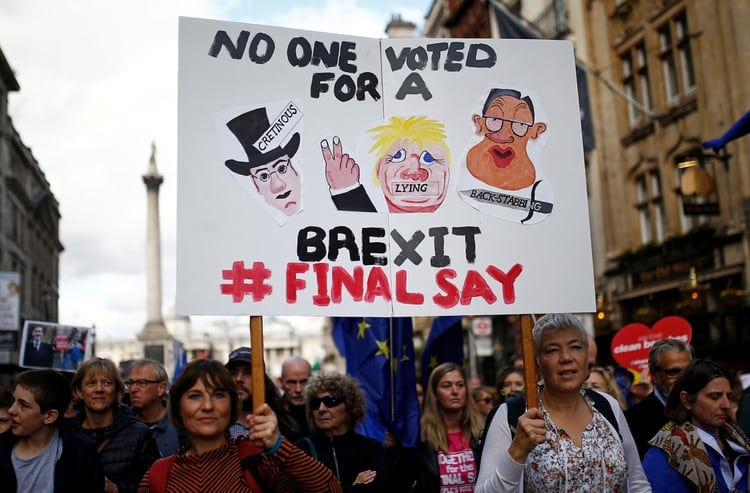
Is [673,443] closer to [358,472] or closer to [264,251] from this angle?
[358,472]

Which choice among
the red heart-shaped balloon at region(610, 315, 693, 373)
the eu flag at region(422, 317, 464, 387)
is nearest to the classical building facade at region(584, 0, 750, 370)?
the red heart-shaped balloon at region(610, 315, 693, 373)

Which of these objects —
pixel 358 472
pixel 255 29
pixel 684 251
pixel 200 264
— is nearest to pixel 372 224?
pixel 200 264

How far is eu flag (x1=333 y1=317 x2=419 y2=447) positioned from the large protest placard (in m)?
3.23

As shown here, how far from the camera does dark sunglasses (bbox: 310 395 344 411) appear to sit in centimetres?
540

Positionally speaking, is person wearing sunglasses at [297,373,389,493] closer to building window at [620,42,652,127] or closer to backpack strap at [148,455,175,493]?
backpack strap at [148,455,175,493]

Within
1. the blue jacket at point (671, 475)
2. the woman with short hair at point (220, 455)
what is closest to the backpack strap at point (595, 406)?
the blue jacket at point (671, 475)

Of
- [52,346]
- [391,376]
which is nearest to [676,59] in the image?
[391,376]

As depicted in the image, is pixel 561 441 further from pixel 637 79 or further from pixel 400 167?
pixel 637 79

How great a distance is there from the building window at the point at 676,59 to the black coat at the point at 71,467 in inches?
725

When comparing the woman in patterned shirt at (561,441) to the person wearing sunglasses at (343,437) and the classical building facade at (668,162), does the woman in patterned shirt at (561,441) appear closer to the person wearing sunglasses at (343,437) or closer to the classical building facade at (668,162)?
the person wearing sunglasses at (343,437)

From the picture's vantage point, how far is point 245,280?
3990 millimetres

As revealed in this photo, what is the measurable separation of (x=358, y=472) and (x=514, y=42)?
2.51 metres

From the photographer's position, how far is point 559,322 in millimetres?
4027

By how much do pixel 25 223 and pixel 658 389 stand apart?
172 feet
